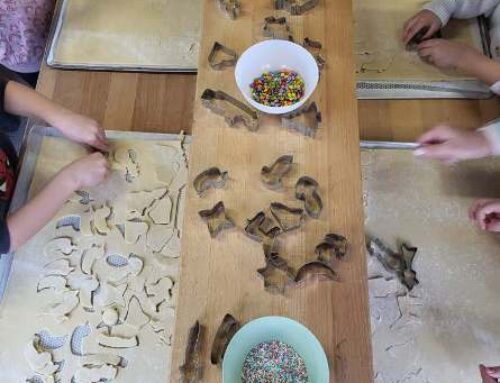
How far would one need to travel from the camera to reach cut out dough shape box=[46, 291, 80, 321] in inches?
34.9

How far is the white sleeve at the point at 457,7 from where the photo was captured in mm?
1116

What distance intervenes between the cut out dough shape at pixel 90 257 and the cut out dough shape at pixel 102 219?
4 cm

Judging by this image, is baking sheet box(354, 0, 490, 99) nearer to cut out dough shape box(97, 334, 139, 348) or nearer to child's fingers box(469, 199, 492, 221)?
child's fingers box(469, 199, 492, 221)

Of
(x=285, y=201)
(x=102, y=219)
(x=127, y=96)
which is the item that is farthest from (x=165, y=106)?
(x=285, y=201)

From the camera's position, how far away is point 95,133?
0.94m

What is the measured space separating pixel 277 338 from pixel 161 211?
0.44m

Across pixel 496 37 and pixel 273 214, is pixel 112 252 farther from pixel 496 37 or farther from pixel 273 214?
pixel 496 37

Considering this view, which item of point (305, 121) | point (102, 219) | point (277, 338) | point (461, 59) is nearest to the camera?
point (277, 338)

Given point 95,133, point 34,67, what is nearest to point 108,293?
point 95,133

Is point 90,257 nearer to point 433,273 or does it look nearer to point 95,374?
point 95,374

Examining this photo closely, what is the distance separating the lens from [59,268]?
927 millimetres

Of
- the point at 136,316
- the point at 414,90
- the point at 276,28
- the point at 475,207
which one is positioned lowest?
the point at 136,316

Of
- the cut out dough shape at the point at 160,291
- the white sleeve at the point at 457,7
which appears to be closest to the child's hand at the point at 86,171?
the cut out dough shape at the point at 160,291

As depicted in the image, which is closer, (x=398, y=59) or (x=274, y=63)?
(x=274, y=63)
